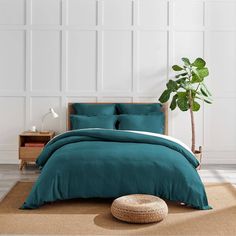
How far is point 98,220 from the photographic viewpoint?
3.88m

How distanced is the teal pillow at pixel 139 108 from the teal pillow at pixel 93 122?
0.86 ft

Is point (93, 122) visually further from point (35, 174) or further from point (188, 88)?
point (188, 88)

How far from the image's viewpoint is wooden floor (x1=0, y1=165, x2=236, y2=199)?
559 cm

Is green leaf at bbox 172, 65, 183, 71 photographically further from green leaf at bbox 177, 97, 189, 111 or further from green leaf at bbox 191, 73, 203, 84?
green leaf at bbox 177, 97, 189, 111

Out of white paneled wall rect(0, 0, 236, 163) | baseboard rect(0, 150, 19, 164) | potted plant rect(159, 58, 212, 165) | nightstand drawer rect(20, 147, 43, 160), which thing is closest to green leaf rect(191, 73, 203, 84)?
potted plant rect(159, 58, 212, 165)

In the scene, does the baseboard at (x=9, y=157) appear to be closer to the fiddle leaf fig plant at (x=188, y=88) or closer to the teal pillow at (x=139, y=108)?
the teal pillow at (x=139, y=108)

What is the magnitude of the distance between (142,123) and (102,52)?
1.26 metres

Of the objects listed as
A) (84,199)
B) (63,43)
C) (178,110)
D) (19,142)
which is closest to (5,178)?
(19,142)

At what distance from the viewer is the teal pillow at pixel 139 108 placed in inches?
257

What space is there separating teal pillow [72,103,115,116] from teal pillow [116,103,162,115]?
141 mm

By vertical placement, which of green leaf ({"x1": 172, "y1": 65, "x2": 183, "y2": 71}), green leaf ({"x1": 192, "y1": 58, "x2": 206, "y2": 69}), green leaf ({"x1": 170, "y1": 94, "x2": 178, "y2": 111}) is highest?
green leaf ({"x1": 192, "y1": 58, "x2": 206, "y2": 69})

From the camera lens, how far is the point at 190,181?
4.21 m

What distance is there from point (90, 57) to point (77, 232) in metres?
3.64

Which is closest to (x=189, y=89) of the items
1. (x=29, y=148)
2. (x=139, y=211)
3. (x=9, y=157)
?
(x=29, y=148)
